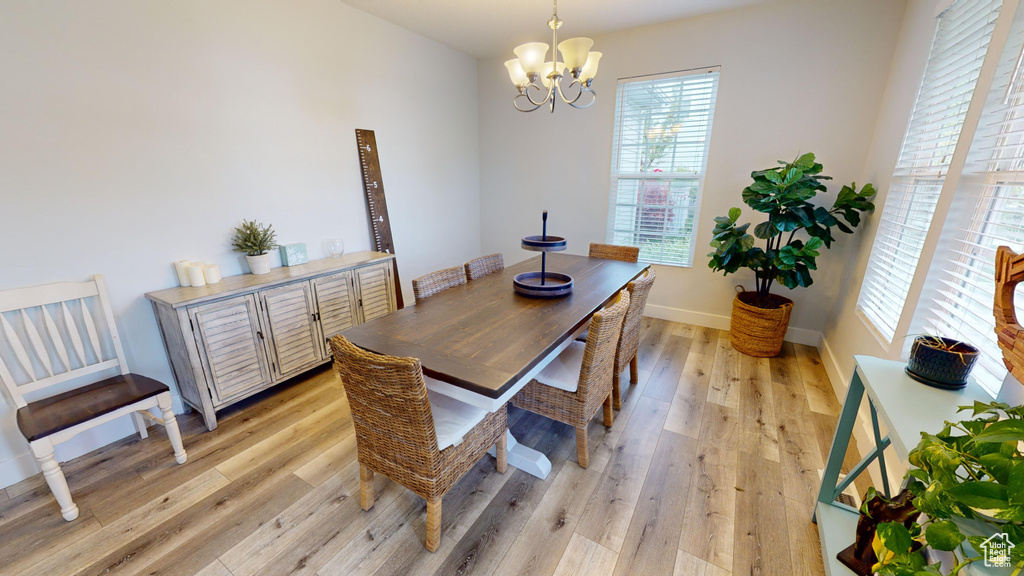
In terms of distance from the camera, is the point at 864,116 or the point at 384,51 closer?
the point at 864,116

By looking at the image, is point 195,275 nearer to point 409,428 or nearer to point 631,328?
point 409,428

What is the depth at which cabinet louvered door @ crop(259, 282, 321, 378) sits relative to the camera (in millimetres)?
2357

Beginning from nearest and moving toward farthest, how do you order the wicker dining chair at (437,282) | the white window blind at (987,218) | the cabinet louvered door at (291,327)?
the white window blind at (987,218) < the wicker dining chair at (437,282) < the cabinet louvered door at (291,327)

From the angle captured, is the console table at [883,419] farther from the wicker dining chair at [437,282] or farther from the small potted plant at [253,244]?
the small potted plant at [253,244]

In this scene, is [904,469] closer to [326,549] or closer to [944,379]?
[944,379]

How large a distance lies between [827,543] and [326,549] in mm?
1933

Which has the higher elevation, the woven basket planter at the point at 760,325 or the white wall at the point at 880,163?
the white wall at the point at 880,163

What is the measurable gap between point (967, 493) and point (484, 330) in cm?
140

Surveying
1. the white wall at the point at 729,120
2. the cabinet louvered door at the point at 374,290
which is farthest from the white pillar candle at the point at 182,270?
the white wall at the point at 729,120

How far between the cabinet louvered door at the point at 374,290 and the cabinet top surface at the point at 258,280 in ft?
0.26

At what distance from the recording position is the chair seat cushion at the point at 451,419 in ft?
4.68

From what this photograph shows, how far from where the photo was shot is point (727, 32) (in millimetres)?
3016

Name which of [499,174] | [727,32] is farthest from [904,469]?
[499,174]

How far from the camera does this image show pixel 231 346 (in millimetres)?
2172
